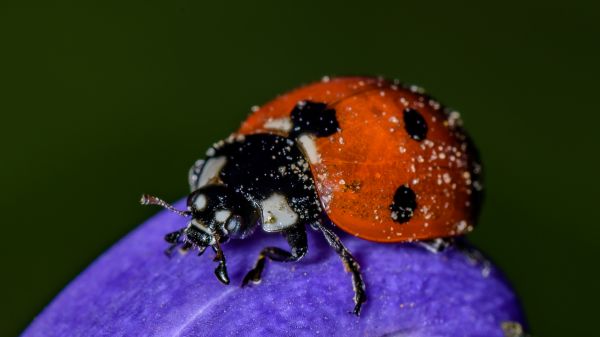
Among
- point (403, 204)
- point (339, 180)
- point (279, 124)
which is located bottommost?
point (403, 204)

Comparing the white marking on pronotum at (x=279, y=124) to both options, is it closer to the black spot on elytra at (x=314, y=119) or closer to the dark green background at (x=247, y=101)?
the black spot on elytra at (x=314, y=119)

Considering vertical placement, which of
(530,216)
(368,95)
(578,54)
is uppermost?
(368,95)

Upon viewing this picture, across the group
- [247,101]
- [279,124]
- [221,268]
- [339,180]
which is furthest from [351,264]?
[247,101]

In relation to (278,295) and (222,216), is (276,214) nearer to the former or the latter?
(222,216)

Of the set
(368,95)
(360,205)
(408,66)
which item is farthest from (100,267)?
(408,66)

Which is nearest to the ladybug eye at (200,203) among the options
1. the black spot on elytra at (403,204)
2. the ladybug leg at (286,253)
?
the ladybug leg at (286,253)

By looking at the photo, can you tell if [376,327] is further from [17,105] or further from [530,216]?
[17,105]

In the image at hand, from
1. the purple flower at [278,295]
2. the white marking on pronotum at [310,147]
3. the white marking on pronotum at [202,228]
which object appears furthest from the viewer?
the white marking on pronotum at [310,147]
